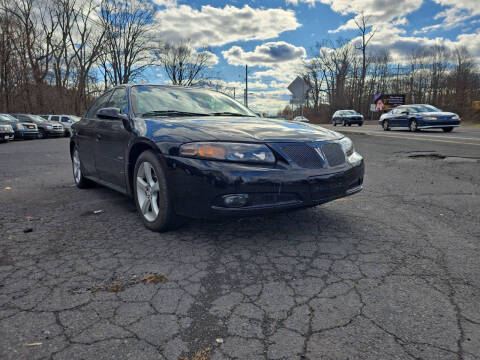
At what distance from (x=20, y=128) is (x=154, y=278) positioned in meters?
19.4

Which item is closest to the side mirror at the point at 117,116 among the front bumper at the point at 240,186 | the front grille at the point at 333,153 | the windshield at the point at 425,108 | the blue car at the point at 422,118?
the front bumper at the point at 240,186

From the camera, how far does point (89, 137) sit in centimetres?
439

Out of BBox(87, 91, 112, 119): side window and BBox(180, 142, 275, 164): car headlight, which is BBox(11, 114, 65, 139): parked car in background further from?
BBox(180, 142, 275, 164): car headlight

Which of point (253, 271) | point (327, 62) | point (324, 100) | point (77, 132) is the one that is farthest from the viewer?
point (324, 100)

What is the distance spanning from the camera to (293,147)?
2748mm

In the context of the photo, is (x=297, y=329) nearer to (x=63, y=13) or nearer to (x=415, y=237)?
(x=415, y=237)

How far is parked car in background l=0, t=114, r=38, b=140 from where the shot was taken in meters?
17.2

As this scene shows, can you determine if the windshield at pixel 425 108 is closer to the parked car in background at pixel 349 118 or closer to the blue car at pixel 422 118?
the blue car at pixel 422 118

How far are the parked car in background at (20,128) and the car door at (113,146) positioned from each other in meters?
16.1

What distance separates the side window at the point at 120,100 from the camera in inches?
144

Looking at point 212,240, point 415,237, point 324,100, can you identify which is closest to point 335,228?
point 415,237

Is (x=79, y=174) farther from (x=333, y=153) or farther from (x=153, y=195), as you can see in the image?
(x=333, y=153)

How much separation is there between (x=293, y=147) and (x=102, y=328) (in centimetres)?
184

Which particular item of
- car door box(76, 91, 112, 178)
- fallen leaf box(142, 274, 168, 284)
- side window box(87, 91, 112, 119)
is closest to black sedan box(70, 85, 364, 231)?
fallen leaf box(142, 274, 168, 284)
